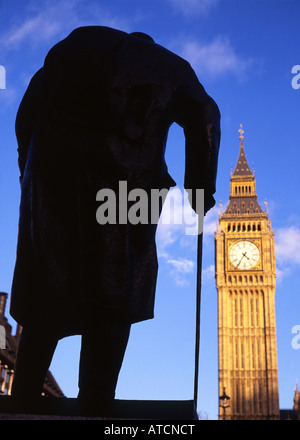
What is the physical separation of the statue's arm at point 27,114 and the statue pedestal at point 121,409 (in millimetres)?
1428

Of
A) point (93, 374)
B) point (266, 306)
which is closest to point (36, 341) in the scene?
point (93, 374)

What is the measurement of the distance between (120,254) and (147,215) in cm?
31

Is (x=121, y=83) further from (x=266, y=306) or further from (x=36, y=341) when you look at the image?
(x=266, y=306)

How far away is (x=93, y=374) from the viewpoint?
3.04 m

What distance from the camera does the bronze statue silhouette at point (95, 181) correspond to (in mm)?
3109

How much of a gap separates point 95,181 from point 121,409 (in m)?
1.16

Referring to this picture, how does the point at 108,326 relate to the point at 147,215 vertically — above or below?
below

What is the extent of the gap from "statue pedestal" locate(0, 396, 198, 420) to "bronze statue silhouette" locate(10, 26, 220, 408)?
0.07 meters

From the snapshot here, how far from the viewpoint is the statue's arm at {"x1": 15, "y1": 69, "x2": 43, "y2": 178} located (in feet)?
11.9

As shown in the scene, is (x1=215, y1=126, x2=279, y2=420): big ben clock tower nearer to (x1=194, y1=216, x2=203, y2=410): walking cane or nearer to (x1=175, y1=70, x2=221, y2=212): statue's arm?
(x1=194, y1=216, x2=203, y2=410): walking cane

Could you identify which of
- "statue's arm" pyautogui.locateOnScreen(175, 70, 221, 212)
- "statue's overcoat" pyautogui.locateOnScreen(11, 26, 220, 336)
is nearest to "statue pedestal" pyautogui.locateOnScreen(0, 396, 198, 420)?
"statue's overcoat" pyautogui.locateOnScreen(11, 26, 220, 336)

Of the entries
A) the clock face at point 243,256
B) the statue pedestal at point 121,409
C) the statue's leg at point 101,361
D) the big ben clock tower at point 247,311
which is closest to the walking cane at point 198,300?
the statue pedestal at point 121,409

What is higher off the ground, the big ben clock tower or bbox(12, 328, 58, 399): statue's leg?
the big ben clock tower
